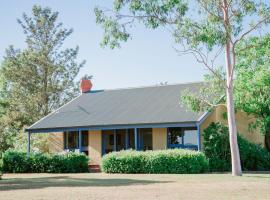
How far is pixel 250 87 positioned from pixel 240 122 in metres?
5.20

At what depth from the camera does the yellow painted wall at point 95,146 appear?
108 feet

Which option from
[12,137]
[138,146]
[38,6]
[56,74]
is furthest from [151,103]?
[38,6]

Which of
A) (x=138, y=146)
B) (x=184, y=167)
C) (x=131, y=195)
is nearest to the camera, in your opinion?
(x=131, y=195)

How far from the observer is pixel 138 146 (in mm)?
31609

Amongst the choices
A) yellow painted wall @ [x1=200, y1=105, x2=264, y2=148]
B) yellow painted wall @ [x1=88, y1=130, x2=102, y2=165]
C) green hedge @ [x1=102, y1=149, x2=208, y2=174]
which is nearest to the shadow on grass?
green hedge @ [x1=102, y1=149, x2=208, y2=174]

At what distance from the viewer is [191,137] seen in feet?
97.5

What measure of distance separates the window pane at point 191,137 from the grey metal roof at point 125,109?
5.16 feet

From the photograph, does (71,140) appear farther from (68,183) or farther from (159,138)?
(68,183)

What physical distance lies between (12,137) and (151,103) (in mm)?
18235

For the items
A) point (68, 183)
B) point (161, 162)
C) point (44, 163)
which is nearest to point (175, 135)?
point (161, 162)

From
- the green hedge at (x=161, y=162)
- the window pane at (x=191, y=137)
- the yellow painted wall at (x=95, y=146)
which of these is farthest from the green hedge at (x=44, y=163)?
the window pane at (x=191, y=137)

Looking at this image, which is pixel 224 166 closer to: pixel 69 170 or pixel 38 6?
pixel 69 170

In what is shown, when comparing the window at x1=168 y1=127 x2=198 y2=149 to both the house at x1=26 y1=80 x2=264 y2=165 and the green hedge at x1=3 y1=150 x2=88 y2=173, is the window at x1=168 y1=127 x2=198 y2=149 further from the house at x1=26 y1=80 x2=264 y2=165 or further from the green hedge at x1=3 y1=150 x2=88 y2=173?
the green hedge at x1=3 y1=150 x2=88 y2=173

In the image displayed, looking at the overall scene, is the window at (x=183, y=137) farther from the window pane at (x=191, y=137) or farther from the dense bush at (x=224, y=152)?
the dense bush at (x=224, y=152)
